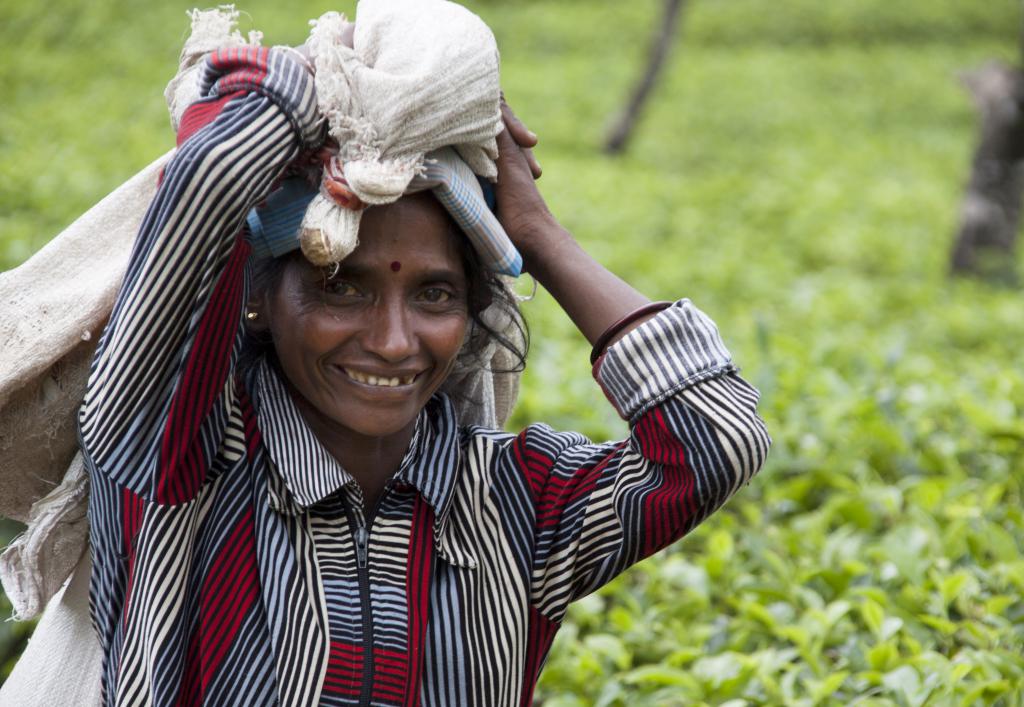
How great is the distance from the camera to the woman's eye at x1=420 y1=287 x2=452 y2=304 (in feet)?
5.08

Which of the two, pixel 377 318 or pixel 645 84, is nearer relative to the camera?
pixel 377 318

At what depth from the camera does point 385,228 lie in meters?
1.47

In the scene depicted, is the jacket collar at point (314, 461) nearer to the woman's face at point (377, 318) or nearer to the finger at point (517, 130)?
the woman's face at point (377, 318)

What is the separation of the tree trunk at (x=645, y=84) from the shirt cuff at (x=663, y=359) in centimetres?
954

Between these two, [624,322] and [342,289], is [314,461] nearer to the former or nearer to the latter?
[342,289]

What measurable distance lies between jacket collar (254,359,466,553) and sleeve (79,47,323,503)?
0.11 m

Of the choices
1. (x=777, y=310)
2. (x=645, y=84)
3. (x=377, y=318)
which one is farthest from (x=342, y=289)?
(x=645, y=84)

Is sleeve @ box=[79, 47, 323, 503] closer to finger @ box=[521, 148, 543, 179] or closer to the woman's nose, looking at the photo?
the woman's nose

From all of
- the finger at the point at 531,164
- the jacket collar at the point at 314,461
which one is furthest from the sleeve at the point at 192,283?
the finger at the point at 531,164

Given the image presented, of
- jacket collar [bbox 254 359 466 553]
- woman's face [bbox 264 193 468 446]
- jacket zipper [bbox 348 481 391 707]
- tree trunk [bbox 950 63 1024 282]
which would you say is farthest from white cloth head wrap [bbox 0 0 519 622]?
tree trunk [bbox 950 63 1024 282]

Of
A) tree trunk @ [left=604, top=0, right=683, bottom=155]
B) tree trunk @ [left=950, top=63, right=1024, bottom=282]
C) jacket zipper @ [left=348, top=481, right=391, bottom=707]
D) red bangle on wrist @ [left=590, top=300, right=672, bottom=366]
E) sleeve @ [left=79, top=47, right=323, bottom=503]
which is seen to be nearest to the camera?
sleeve @ [left=79, top=47, right=323, bottom=503]

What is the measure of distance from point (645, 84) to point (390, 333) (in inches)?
388

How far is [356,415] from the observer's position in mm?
1528

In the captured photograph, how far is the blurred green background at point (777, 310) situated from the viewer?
8.16ft
